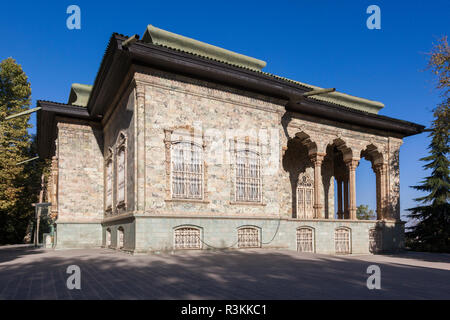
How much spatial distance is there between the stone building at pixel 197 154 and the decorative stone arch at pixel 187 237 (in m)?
0.04

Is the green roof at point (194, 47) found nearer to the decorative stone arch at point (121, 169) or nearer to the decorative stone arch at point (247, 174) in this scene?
the decorative stone arch at point (121, 169)

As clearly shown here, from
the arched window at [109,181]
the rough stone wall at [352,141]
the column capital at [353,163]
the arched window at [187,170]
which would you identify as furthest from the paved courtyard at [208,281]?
the column capital at [353,163]

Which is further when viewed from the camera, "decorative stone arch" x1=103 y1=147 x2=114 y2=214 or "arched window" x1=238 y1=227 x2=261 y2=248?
"decorative stone arch" x1=103 y1=147 x2=114 y2=214

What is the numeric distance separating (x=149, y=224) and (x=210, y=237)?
2.51 meters

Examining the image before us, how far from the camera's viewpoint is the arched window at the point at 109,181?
16.5 meters

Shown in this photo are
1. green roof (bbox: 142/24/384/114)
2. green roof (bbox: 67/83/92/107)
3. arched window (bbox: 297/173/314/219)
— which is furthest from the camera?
arched window (bbox: 297/173/314/219)

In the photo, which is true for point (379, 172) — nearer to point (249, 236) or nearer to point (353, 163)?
point (353, 163)

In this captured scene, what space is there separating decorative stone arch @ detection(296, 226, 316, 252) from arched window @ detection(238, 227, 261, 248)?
9.76 ft

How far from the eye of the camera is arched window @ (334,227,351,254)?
1788 centimetres

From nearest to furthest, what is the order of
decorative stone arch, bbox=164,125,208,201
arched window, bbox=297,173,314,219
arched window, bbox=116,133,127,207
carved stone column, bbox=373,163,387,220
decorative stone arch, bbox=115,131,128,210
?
decorative stone arch, bbox=164,125,208,201
decorative stone arch, bbox=115,131,128,210
arched window, bbox=116,133,127,207
carved stone column, bbox=373,163,387,220
arched window, bbox=297,173,314,219

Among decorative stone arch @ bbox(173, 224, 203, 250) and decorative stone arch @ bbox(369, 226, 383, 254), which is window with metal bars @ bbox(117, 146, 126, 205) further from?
decorative stone arch @ bbox(369, 226, 383, 254)

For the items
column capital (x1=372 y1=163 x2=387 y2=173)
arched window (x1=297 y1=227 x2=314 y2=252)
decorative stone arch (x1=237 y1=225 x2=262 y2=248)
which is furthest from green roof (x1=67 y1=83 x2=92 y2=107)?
column capital (x1=372 y1=163 x2=387 y2=173)
